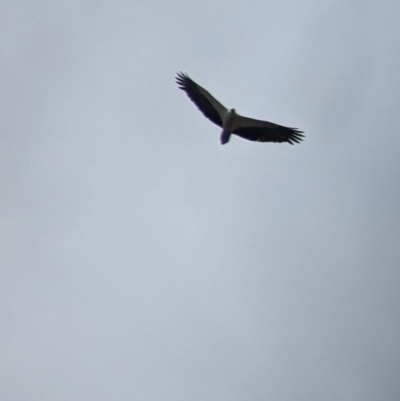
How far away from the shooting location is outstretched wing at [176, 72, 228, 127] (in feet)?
88.9

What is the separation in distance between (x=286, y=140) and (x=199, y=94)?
529cm

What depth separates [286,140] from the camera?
2847 cm

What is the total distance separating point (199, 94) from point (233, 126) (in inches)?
94.2

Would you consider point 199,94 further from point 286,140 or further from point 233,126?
point 286,140

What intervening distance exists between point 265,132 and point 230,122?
2439mm

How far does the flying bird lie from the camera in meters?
27.0

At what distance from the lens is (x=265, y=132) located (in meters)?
28.3

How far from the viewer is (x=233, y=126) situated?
89.6 ft

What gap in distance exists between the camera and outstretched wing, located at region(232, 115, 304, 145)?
90.8 ft

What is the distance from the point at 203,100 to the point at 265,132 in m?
3.76

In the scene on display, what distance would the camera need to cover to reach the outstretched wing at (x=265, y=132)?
27680 mm

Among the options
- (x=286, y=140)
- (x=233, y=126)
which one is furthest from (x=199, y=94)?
(x=286, y=140)

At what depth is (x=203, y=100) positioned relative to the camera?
1078 inches

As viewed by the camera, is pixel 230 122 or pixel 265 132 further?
pixel 265 132
